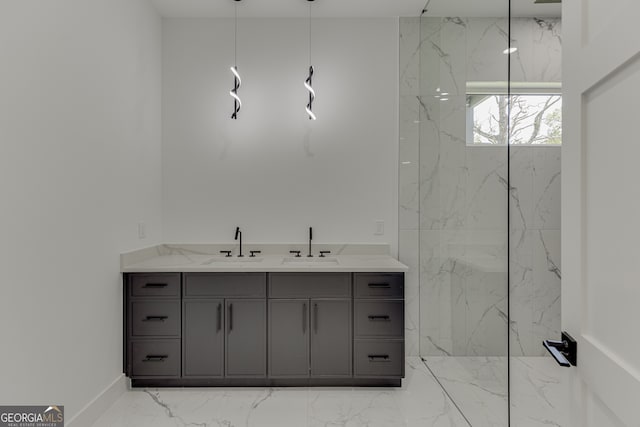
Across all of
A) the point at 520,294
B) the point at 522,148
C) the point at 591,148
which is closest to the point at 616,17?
the point at 591,148

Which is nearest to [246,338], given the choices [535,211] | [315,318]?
[315,318]

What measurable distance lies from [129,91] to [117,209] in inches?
34.8

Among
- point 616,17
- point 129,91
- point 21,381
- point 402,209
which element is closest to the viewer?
point 616,17

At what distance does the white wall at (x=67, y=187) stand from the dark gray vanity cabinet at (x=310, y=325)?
1.10 meters

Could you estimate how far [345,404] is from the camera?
244 cm

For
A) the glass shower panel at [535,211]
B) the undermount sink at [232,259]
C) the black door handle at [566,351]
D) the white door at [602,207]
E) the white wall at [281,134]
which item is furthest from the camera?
the white wall at [281,134]

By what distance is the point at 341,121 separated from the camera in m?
3.23

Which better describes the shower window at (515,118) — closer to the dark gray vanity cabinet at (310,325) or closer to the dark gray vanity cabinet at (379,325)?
the dark gray vanity cabinet at (379,325)

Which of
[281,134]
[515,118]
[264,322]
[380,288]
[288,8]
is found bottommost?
[264,322]

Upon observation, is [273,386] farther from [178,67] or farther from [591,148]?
[178,67]

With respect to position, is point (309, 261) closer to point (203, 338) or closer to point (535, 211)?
point (203, 338)

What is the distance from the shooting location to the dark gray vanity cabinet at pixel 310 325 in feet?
8.59

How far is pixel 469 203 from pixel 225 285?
1.74 m

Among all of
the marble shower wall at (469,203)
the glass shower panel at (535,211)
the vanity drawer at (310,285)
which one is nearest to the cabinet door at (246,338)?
the vanity drawer at (310,285)
